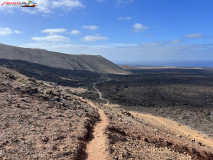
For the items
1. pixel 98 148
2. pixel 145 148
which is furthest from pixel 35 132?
pixel 145 148

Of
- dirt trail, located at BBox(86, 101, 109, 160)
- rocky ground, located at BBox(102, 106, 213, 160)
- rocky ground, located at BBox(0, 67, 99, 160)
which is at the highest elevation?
rocky ground, located at BBox(0, 67, 99, 160)

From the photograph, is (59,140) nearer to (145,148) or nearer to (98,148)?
(98,148)

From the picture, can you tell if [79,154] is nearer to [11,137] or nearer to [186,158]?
[11,137]

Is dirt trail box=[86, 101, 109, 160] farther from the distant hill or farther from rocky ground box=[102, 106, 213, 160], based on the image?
the distant hill

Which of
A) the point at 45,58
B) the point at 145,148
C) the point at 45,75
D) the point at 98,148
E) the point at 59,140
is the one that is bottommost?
the point at 145,148

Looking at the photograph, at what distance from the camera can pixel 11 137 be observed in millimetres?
6449

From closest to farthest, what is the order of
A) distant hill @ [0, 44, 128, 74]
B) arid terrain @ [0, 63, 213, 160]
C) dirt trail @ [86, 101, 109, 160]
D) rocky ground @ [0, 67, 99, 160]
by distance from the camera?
rocky ground @ [0, 67, 99, 160], arid terrain @ [0, 63, 213, 160], dirt trail @ [86, 101, 109, 160], distant hill @ [0, 44, 128, 74]

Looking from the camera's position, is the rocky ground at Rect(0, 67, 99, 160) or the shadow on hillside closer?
the rocky ground at Rect(0, 67, 99, 160)

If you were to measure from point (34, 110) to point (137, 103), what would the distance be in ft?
71.4

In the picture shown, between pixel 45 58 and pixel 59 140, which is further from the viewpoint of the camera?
pixel 45 58

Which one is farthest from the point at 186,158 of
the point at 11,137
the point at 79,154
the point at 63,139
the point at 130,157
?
the point at 11,137

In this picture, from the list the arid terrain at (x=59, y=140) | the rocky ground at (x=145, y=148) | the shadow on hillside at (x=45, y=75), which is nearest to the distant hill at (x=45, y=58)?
the shadow on hillside at (x=45, y=75)

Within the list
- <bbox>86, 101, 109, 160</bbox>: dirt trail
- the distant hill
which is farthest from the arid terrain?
the distant hill

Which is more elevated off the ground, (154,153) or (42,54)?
(42,54)
